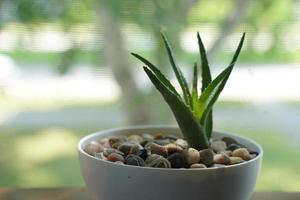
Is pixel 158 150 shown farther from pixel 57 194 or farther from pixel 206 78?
pixel 57 194

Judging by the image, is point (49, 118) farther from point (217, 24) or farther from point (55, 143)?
point (217, 24)

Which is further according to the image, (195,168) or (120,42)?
(120,42)

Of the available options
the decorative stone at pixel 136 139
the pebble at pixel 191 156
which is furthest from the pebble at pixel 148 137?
the pebble at pixel 191 156

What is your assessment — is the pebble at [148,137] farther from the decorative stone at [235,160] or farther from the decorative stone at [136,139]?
the decorative stone at [235,160]

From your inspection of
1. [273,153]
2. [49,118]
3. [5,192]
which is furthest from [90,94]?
[273,153]

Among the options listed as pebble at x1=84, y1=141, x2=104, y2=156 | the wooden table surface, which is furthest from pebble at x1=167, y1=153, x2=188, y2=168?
the wooden table surface

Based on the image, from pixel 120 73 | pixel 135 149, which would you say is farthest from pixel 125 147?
pixel 120 73

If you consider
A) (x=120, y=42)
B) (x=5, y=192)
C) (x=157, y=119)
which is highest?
(x=120, y=42)
